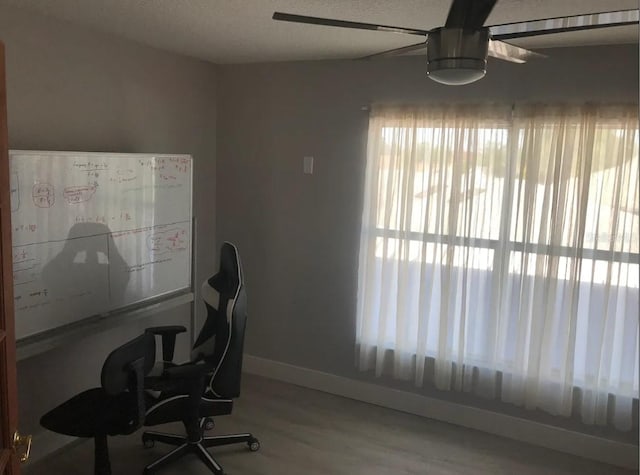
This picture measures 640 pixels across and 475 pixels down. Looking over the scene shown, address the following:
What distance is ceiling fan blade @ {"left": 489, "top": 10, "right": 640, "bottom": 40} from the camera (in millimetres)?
1580

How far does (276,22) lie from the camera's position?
278 centimetres

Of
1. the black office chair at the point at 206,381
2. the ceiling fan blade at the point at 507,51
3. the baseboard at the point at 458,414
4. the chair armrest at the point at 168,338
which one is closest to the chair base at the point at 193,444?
the black office chair at the point at 206,381

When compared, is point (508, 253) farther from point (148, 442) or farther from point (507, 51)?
point (148, 442)

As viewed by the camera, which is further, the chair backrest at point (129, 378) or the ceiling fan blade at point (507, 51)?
the chair backrest at point (129, 378)

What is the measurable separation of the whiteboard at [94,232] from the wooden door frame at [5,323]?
43.5 inches

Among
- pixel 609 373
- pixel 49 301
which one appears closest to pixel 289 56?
pixel 49 301

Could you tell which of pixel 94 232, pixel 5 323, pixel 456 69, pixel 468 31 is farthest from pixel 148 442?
pixel 468 31

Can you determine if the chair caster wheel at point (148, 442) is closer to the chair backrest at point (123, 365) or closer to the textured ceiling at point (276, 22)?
the chair backrest at point (123, 365)

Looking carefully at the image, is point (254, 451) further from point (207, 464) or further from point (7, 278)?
point (7, 278)

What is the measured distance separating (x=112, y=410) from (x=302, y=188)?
197cm

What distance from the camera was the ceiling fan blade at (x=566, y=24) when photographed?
62.2 inches

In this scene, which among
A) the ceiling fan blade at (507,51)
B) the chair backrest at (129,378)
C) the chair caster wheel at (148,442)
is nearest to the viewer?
the ceiling fan blade at (507,51)

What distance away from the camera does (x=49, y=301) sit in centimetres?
278

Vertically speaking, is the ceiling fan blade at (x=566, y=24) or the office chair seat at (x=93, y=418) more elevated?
the ceiling fan blade at (x=566, y=24)
